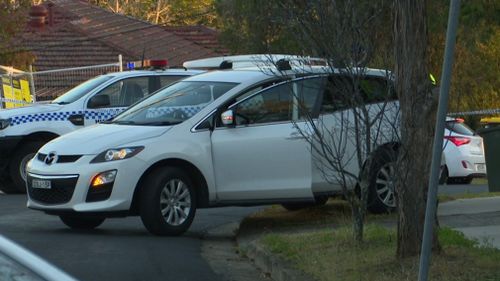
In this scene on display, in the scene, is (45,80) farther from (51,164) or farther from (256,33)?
(51,164)

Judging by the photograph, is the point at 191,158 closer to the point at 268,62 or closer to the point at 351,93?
the point at 268,62

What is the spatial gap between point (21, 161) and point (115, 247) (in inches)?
233

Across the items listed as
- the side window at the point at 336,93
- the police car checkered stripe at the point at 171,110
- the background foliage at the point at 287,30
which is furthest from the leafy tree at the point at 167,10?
the side window at the point at 336,93

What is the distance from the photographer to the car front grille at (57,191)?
35.6 ft

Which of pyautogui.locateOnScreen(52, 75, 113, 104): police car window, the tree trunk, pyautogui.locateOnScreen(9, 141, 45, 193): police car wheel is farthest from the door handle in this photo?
pyautogui.locateOnScreen(9, 141, 45, 193): police car wheel

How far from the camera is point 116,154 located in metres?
10.9

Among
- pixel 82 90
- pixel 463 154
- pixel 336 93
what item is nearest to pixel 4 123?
pixel 82 90

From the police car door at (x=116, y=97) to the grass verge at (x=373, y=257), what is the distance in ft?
19.3

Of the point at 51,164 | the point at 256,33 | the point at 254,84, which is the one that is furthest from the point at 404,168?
the point at 256,33

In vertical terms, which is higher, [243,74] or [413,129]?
[243,74]

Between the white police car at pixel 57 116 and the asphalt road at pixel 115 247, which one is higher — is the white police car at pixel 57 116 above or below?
above

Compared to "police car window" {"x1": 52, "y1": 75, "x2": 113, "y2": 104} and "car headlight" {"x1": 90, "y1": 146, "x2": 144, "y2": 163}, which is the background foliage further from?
"police car window" {"x1": 52, "y1": 75, "x2": 113, "y2": 104}

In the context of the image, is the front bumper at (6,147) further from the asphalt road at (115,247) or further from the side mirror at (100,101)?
the asphalt road at (115,247)

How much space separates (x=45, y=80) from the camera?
27.5 m
